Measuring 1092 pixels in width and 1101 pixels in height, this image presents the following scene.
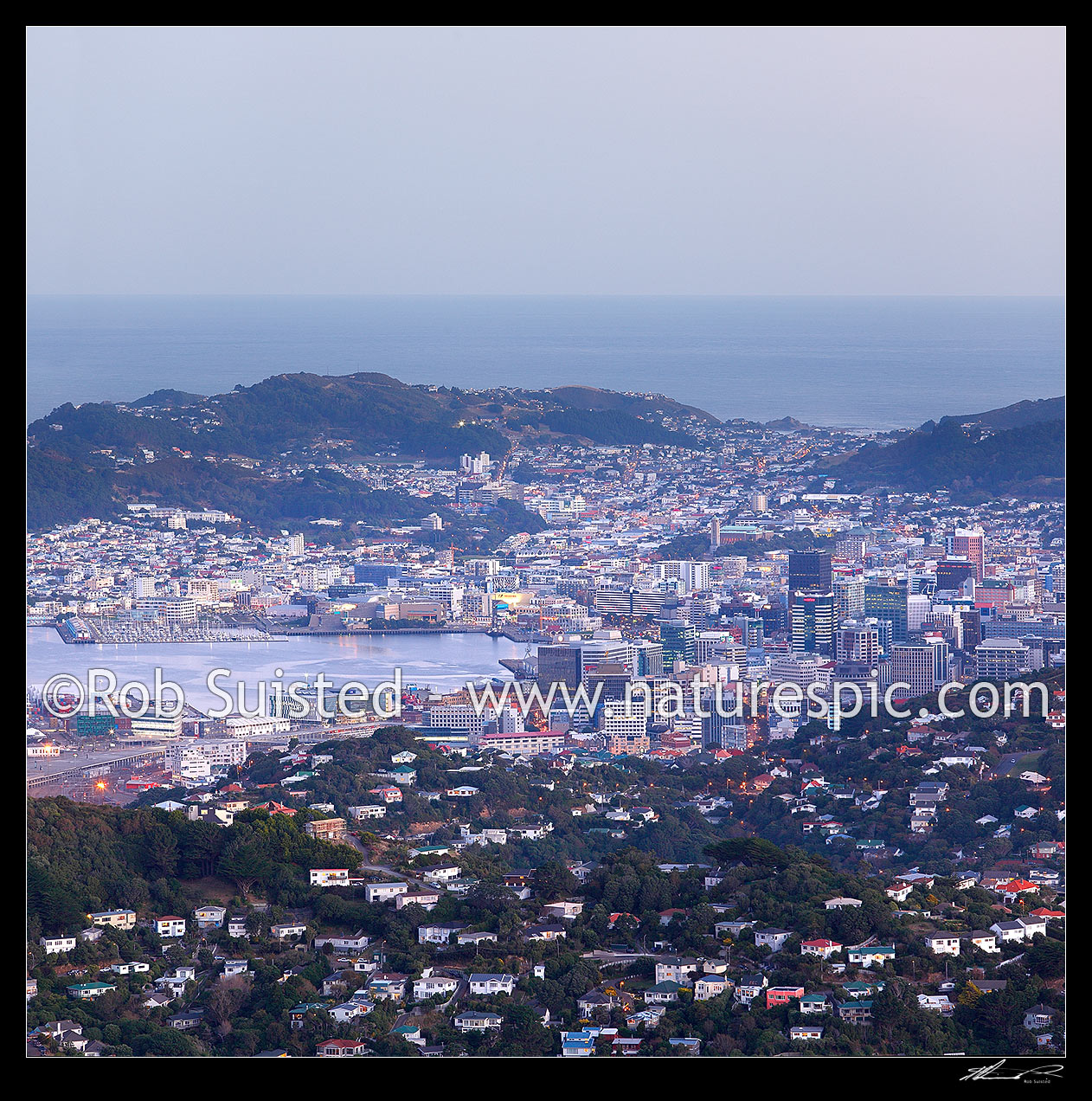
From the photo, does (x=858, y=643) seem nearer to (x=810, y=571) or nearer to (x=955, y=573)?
(x=810, y=571)

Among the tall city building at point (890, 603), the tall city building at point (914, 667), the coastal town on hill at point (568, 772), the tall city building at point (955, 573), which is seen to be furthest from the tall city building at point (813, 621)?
the tall city building at point (955, 573)

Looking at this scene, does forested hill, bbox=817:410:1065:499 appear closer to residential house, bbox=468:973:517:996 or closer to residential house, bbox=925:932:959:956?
residential house, bbox=925:932:959:956

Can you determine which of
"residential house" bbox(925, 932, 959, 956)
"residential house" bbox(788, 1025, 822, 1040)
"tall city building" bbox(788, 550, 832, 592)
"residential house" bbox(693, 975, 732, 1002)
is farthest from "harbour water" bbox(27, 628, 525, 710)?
"residential house" bbox(788, 1025, 822, 1040)
